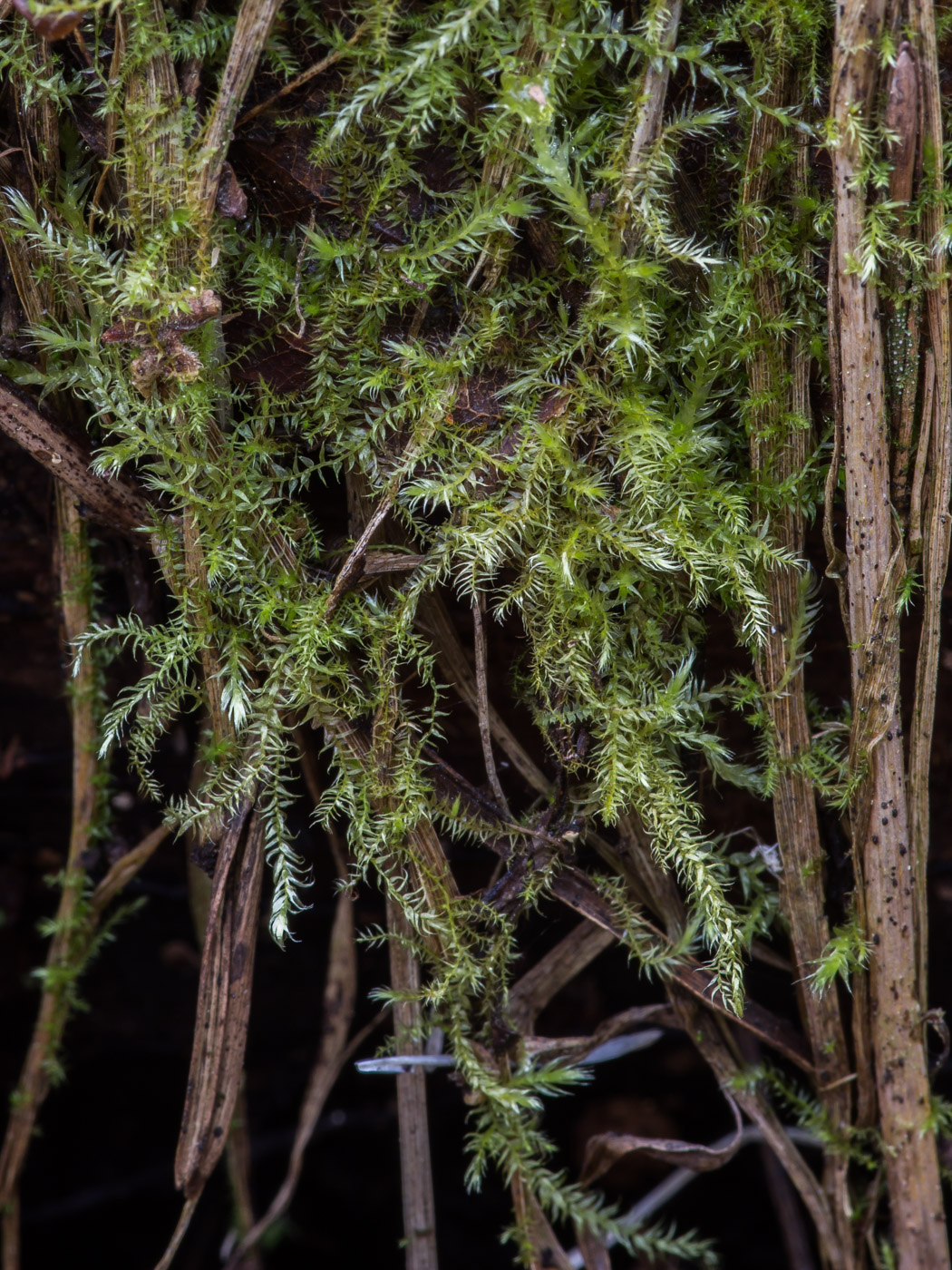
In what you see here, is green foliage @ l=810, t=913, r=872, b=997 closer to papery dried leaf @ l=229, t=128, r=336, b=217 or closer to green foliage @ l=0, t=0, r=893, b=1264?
green foliage @ l=0, t=0, r=893, b=1264

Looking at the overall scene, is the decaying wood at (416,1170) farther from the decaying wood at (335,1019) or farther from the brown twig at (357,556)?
the brown twig at (357,556)

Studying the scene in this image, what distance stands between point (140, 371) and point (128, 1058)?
3.84 ft

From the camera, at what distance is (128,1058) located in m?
1.37

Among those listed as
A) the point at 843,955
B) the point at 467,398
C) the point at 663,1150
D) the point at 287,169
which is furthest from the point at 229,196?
the point at 663,1150

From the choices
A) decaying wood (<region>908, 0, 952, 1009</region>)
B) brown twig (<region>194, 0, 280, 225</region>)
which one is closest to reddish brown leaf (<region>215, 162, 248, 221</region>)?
brown twig (<region>194, 0, 280, 225</region>)

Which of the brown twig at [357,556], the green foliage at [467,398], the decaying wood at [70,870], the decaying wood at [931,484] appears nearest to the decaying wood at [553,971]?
the green foliage at [467,398]

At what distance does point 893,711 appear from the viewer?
2.42ft

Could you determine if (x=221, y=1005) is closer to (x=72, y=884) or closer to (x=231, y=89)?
(x=72, y=884)

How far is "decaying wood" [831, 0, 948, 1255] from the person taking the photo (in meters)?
0.61

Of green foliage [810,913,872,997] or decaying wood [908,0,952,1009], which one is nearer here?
decaying wood [908,0,952,1009]

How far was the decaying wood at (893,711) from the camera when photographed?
609 millimetres

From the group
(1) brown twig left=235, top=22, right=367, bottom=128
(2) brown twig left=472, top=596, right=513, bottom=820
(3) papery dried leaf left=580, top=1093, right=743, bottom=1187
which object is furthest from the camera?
(3) papery dried leaf left=580, top=1093, right=743, bottom=1187

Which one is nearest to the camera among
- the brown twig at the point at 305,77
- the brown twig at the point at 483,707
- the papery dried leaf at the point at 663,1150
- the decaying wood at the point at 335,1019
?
the brown twig at the point at 305,77

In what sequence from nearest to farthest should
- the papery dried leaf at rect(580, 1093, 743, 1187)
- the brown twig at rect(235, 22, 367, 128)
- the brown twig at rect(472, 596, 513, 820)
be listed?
the brown twig at rect(235, 22, 367, 128)
the brown twig at rect(472, 596, 513, 820)
the papery dried leaf at rect(580, 1093, 743, 1187)
